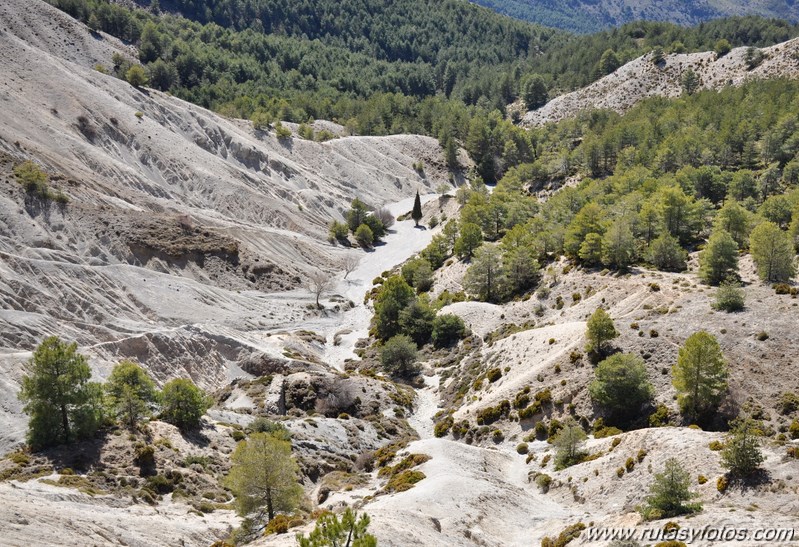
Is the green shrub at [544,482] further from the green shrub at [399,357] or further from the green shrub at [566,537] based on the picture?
the green shrub at [399,357]

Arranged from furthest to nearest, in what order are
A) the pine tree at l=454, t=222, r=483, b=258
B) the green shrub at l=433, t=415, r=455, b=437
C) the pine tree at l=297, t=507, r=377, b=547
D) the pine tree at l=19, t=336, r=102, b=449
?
the pine tree at l=454, t=222, r=483, b=258, the green shrub at l=433, t=415, r=455, b=437, the pine tree at l=19, t=336, r=102, b=449, the pine tree at l=297, t=507, r=377, b=547

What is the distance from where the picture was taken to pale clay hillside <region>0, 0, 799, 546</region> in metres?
41.2

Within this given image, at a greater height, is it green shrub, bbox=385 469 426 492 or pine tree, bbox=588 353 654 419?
pine tree, bbox=588 353 654 419

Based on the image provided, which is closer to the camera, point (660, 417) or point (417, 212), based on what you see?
point (660, 417)

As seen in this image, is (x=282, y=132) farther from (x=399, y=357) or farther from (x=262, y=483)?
(x=262, y=483)

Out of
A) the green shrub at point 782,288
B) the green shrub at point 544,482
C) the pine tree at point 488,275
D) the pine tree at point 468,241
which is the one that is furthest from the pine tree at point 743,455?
the pine tree at point 468,241

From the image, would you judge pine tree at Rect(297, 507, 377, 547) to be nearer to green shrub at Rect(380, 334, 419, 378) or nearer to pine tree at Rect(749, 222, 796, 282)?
green shrub at Rect(380, 334, 419, 378)

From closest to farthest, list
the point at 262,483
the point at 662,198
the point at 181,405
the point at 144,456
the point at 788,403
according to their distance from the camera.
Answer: the point at 262,483 < the point at 144,456 < the point at 788,403 < the point at 181,405 < the point at 662,198

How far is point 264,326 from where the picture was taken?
324 feet

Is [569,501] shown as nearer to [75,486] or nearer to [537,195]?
[75,486]

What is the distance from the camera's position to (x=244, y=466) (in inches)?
1708

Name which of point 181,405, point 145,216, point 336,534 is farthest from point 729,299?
point 145,216

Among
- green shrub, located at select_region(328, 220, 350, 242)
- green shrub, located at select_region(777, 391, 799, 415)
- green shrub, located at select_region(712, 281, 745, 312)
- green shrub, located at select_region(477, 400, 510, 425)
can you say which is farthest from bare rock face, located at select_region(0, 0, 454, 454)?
green shrub, located at select_region(777, 391, 799, 415)

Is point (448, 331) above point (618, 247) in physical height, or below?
below
